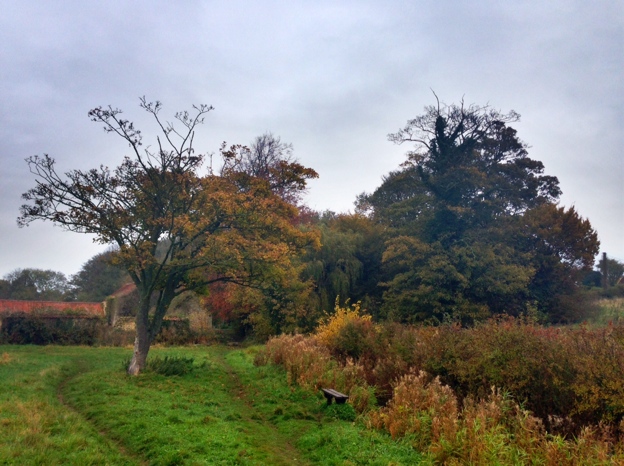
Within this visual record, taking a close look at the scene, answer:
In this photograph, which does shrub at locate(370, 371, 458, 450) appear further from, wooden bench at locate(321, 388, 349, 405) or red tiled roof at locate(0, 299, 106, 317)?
red tiled roof at locate(0, 299, 106, 317)

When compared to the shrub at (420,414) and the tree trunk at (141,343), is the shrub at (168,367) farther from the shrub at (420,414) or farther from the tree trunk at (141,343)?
the shrub at (420,414)

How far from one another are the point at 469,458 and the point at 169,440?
4.75 meters

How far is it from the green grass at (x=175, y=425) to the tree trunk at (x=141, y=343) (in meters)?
0.91

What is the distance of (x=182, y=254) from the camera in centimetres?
1548

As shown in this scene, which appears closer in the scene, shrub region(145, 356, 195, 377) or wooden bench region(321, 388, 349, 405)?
wooden bench region(321, 388, 349, 405)

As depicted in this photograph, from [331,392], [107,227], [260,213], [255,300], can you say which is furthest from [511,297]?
[107,227]

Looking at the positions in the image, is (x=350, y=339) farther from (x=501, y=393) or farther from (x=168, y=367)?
(x=501, y=393)

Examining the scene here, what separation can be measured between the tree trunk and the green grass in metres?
0.91

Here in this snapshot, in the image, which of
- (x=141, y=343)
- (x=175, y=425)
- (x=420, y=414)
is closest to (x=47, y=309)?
(x=141, y=343)

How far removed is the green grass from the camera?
7.05 m

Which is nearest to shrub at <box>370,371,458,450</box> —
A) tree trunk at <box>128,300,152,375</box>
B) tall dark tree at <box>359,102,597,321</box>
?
tree trunk at <box>128,300,152,375</box>

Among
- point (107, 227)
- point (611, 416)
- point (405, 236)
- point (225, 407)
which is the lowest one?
point (225, 407)

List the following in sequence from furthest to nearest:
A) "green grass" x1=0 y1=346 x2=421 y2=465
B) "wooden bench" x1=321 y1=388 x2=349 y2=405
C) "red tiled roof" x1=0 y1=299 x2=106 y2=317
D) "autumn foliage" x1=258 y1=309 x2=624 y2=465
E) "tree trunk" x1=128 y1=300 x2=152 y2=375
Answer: "red tiled roof" x1=0 y1=299 x2=106 y2=317 < "tree trunk" x1=128 y1=300 x2=152 y2=375 < "wooden bench" x1=321 y1=388 x2=349 y2=405 < "green grass" x1=0 y1=346 x2=421 y2=465 < "autumn foliage" x1=258 y1=309 x2=624 y2=465

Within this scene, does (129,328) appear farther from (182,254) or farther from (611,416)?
(611,416)
